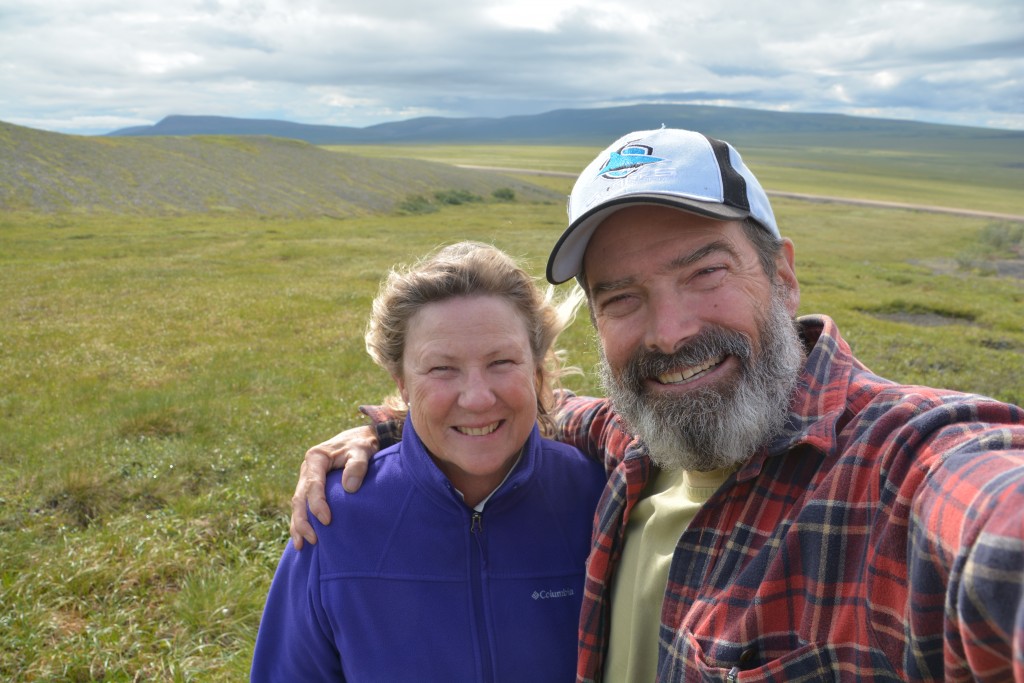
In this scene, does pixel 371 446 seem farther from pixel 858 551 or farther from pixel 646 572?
pixel 858 551

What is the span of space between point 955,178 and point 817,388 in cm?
18900

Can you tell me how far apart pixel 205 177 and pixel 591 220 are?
7188 cm

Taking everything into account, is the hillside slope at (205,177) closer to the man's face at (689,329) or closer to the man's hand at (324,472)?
the man's hand at (324,472)

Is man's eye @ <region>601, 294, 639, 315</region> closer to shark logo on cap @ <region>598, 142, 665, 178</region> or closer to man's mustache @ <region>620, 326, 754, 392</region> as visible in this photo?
man's mustache @ <region>620, 326, 754, 392</region>

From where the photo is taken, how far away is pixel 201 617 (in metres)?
5.25

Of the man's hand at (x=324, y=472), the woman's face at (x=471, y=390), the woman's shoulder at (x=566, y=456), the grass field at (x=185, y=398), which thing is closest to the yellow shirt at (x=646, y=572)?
the woman's shoulder at (x=566, y=456)

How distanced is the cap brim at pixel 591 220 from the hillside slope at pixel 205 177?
5434cm

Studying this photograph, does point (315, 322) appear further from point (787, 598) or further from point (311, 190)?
point (311, 190)

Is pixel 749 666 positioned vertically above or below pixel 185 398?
above

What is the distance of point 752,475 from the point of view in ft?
7.64

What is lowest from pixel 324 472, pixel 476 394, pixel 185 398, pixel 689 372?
pixel 185 398

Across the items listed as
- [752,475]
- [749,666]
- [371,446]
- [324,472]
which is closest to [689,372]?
[752,475]

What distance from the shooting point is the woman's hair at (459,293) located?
10.3 ft

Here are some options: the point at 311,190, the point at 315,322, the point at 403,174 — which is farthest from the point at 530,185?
the point at 315,322
